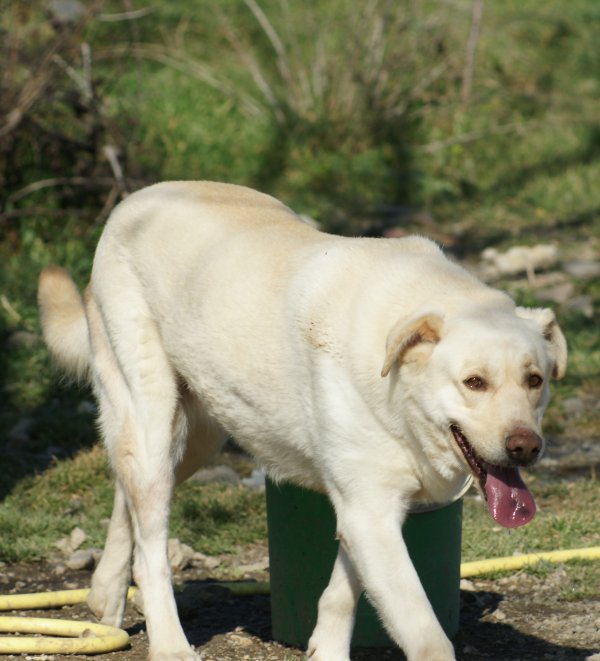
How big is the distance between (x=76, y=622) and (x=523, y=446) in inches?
73.6

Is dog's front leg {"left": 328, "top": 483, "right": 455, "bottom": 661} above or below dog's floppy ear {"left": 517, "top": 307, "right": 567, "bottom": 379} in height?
below

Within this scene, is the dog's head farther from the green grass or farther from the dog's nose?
the green grass

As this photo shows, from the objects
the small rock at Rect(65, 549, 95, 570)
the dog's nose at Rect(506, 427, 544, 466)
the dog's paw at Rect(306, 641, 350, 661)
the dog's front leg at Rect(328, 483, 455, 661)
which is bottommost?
the small rock at Rect(65, 549, 95, 570)

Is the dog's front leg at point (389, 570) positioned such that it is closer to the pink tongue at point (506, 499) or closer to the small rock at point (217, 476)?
the pink tongue at point (506, 499)

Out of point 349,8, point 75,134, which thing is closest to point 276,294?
point 75,134

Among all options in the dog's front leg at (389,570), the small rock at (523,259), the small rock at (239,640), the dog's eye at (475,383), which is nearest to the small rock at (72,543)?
the small rock at (239,640)

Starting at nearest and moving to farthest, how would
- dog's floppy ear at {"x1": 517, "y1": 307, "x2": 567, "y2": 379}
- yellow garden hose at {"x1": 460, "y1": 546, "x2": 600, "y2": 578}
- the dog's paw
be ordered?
dog's floppy ear at {"x1": 517, "y1": 307, "x2": 567, "y2": 379}, the dog's paw, yellow garden hose at {"x1": 460, "y1": 546, "x2": 600, "y2": 578}

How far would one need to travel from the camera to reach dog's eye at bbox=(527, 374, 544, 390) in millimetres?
3465

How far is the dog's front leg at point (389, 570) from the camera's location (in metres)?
3.51

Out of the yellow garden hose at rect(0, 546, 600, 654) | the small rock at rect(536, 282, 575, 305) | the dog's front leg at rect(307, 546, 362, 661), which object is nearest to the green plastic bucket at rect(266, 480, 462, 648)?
the dog's front leg at rect(307, 546, 362, 661)

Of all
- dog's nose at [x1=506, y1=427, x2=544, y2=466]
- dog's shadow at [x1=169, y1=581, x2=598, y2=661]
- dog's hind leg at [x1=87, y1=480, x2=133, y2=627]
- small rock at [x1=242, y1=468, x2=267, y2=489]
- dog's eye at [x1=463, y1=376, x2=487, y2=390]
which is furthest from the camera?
small rock at [x1=242, y1=468, x2=267, y2=489]

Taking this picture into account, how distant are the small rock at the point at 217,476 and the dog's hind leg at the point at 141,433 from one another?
1.54 m

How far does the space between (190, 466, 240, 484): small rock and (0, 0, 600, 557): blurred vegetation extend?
1454 mm

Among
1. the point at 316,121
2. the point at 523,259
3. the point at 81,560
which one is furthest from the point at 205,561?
the point at 316,121
